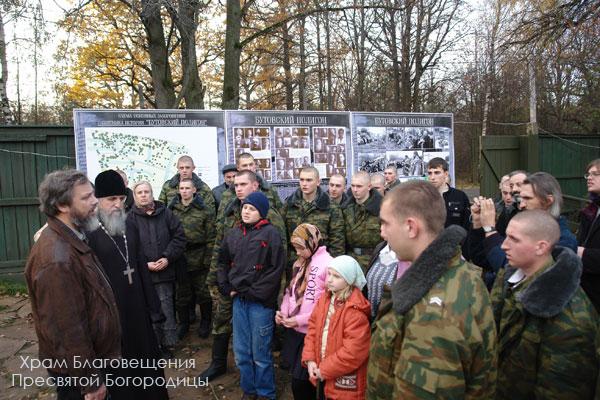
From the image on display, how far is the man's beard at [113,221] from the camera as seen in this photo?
10.5 ft

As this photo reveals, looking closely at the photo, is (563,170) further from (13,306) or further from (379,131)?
(13,306)

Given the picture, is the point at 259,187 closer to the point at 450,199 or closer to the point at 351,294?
the point at 450,199

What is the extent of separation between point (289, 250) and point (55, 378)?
2.94 meters

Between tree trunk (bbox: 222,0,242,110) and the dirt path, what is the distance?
6366 millimetres

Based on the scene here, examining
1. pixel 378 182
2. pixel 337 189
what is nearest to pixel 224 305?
pixel 337 189

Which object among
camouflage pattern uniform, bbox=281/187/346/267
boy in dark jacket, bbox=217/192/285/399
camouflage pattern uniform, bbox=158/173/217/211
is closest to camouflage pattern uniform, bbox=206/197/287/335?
boy in dark jacket, bbox=217/192/285/399

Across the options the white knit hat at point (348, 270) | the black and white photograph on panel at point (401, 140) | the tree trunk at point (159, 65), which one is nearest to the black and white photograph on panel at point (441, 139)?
the black and white photograph on panel at point (401, 140)

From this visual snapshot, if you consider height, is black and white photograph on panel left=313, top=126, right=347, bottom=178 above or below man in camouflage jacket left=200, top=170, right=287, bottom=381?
above

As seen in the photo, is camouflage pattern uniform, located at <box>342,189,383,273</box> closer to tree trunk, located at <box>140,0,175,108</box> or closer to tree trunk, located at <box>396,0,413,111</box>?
tree trunk, located at <box>140,0,175,108</box>

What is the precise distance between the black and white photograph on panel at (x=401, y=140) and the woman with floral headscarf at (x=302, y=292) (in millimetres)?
4492

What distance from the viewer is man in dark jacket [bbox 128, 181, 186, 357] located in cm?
462

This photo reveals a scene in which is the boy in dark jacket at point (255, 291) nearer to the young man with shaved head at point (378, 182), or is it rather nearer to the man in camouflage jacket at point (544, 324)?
the man in camouflage jacket at point (544, 324)

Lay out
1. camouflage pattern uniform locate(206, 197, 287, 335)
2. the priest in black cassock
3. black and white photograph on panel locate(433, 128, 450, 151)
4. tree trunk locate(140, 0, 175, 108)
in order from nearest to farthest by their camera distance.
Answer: the priest in black cassock
camouflage pattern uniform locate(206, 197, 287, 335)
black and white photograph on panel locate(433, 128, 450, 151)
tree trunk locate(140, 0, 175, 108)

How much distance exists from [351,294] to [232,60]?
9.04m
